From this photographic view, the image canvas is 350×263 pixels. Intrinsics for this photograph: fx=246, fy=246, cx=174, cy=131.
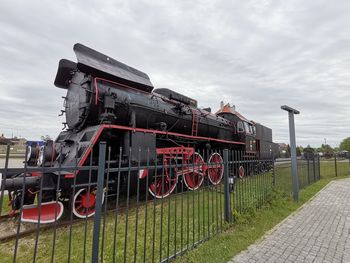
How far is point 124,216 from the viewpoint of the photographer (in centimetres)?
552

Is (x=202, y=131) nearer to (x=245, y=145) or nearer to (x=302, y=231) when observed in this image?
(x=245, y=145)

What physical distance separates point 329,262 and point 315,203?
15.1ft

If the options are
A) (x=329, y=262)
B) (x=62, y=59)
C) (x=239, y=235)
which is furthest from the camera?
(x=62, y=59)

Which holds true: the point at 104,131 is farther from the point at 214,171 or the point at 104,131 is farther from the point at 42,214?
the point at 214,171

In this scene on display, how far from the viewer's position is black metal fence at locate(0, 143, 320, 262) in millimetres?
2801

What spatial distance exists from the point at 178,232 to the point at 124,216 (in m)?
1.61

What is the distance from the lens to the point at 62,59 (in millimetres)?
7422

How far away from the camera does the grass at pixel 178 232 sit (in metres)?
3.57

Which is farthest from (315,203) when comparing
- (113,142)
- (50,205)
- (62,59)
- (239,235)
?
(62,59)

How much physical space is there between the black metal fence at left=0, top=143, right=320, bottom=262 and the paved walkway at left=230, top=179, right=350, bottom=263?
0.84m

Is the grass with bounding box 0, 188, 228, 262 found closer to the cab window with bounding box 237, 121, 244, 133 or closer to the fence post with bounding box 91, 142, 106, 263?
the fence post with bounding box 91, 142, 106, 263

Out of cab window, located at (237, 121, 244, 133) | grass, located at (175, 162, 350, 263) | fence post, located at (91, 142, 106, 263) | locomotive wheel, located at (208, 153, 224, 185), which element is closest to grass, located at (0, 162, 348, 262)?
grass, located at (175, 162, 350, 263)

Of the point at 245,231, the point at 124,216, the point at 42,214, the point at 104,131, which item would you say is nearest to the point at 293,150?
the point at 245,231

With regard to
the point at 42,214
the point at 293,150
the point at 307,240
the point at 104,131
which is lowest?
the point at 307,240
